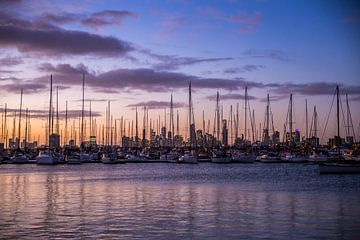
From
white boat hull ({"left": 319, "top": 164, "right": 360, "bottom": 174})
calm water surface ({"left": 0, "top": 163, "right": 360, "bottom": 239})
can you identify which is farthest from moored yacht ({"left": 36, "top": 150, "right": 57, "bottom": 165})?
calm water surface ({"left": 0, "top": 163, "right": 360, "bottom": 239})

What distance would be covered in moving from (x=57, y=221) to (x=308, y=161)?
116 metres

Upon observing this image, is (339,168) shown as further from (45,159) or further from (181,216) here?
(45,159)

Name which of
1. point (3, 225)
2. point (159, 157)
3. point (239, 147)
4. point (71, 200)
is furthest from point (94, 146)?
point (3, 225)

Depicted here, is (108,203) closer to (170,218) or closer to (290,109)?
(170,218)

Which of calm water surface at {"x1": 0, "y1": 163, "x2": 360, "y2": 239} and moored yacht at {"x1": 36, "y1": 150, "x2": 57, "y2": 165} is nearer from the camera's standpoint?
calm water surface at {"x1": 0, "y1": 163, "x2": 360, "y2": 239}

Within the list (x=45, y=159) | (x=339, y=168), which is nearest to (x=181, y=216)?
(x=339, y=168)

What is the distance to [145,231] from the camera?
73.7 feet

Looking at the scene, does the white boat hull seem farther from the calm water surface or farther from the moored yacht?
the moored yacht

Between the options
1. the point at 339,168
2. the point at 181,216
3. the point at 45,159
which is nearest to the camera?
the point at 181,216

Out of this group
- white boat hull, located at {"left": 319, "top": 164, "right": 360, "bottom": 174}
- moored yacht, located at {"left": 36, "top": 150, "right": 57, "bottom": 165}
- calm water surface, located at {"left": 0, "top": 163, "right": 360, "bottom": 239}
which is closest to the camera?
calm water surface, located at {"left": 0, "top": 163, "right": 360, "bottom": 239}

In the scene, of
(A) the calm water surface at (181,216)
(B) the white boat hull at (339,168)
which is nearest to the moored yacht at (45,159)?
(B) the white boat hull at (339,168)

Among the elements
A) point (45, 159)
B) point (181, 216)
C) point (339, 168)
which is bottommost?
point (181, 216)

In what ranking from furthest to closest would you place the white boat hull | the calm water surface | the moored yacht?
the moored yacht → the white boat hull → the calm water surface

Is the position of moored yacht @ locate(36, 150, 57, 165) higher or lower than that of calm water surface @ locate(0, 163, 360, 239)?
higher
